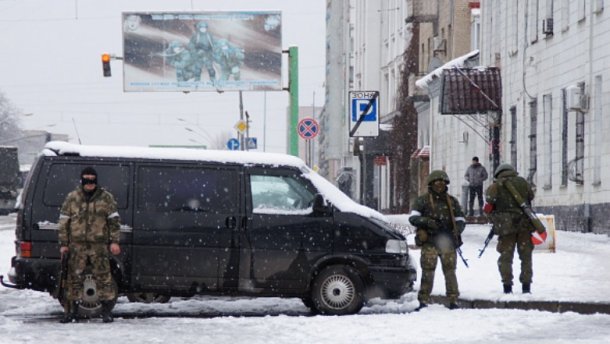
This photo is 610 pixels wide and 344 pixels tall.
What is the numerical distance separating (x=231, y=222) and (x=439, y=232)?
7.78ft

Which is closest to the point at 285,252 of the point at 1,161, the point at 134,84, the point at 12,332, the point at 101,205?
the point at 101,205

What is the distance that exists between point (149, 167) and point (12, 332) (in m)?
3.08

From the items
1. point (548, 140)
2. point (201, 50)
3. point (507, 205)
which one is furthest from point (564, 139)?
point (201, 50)

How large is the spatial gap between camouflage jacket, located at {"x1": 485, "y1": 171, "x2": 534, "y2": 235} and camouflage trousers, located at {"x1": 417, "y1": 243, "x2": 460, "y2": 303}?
927 mm

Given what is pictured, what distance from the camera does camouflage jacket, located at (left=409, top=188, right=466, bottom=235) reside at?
58.0ft

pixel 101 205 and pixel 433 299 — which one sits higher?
pixel 101 205

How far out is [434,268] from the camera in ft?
58.1

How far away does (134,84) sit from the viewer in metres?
62.1

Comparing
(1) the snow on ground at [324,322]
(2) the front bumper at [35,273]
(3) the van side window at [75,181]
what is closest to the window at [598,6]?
(1) the snow on ground at [324,322]

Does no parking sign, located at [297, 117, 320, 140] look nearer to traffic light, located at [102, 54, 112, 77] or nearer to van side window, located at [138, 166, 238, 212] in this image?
traffic light, located at [102, 54, 112, 77]

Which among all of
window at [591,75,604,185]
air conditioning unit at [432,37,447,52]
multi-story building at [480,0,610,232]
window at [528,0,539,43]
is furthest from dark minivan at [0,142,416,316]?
air conditioning unit at [432,37,447,52]

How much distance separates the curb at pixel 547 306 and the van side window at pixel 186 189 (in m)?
3.00

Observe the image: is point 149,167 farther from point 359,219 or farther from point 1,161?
point 1,161

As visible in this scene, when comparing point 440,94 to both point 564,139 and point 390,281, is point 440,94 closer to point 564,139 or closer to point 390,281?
point 564,139
